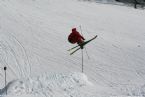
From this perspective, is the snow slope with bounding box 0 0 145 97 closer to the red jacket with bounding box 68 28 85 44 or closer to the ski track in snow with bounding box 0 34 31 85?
the ski track in snow with bounding box 0 34 31 85

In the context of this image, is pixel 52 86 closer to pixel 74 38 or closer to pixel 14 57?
pixel 74 38

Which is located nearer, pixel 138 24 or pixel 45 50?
pixel 45 50

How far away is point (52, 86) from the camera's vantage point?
11734 mm

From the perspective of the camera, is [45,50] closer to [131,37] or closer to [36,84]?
[131,37]

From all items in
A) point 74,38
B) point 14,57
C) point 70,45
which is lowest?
point 14,57

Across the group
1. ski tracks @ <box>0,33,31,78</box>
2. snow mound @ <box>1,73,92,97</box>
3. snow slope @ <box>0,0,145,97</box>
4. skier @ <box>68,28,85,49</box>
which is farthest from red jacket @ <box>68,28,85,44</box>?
snow mound @ <box>1,73,92,97</box>

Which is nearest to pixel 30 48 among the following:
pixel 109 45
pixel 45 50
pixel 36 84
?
pixel 45 50

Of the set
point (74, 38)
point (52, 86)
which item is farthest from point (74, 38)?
point (52, 86)

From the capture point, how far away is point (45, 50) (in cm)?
2038

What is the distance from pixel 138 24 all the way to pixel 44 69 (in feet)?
34.1

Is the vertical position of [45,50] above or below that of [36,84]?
below

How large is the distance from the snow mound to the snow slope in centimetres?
66

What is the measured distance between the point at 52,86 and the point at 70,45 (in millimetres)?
9095

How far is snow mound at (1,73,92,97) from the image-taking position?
37.1ft
